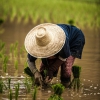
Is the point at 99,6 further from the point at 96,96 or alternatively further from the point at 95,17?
the point at 96,96

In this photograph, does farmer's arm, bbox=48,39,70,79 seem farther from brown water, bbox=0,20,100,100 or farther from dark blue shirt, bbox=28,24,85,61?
dark blue shirt, bbox=28,24,85,61

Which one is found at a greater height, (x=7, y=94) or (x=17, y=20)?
(x=17, y=20)

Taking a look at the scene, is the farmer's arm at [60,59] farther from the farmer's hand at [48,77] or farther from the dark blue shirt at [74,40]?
the dark blue shirt at [74,40]

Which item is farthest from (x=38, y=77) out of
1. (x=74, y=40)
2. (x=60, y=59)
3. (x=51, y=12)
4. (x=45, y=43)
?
(x=51, y=12)

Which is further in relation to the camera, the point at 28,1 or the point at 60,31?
the point at 28,1

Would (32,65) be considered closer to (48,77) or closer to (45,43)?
(48,77)

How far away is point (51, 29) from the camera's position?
535cm

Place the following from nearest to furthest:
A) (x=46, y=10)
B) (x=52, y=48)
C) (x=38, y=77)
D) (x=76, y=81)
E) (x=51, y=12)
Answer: (x=52, y=48) → (x=38, y=77) → (x=76, y=81) → (x=46, y=10) → (x=51, y=12)

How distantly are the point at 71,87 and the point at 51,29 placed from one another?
84cm

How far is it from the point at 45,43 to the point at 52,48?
0.10 meters

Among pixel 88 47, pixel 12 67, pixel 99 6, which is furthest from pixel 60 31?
pixel 99 6

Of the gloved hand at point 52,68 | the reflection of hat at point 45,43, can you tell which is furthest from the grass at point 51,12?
the reflection of hat at point 45,43

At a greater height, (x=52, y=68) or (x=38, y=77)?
(x=52, y=68)

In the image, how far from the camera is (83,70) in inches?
272
